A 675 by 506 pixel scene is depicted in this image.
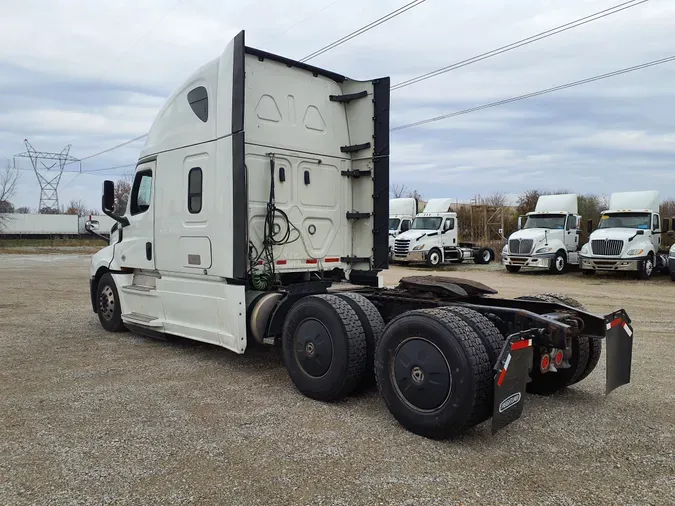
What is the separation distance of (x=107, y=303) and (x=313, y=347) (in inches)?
189

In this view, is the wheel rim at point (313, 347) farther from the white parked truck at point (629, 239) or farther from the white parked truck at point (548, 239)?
the white parked truck at point (548, 239)

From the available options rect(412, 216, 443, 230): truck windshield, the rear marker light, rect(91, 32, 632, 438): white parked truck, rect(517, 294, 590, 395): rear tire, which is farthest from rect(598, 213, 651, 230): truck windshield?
the rear marker light

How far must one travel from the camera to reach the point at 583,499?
3260mm

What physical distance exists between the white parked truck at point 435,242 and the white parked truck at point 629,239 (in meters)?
6.57

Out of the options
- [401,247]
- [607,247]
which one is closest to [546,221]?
[607,247]

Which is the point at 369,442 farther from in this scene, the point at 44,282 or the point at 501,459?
the point at 44,282

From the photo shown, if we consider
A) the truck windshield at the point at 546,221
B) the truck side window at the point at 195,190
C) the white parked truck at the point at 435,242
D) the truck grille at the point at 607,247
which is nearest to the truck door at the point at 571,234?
the truck windshield at the point at 546,221

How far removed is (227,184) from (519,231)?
18.4m

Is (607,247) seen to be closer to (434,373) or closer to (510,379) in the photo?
(510,379)

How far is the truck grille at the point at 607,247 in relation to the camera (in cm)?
1870

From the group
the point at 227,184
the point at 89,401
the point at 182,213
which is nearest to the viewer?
the point at 89,401

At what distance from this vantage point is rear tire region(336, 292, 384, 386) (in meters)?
4.98

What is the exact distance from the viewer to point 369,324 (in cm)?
503

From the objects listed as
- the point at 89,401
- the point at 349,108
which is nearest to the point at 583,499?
the point at 89,401
